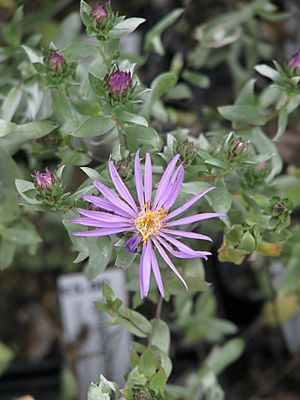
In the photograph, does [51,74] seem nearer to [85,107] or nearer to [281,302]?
[85,107]

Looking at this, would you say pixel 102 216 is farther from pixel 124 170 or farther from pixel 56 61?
pixel 56 61

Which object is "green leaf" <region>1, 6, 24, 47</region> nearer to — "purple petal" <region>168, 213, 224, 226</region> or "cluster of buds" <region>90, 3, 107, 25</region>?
"cluster of buds" <region>90, 3, 107, 25</region>

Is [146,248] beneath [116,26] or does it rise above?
beneath

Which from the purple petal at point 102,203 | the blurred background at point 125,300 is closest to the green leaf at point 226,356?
the blurred background at point 125,300

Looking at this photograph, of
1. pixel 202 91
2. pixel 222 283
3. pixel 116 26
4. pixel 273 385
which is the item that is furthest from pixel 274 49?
pixel 116 26

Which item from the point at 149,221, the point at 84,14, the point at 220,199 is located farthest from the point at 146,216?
the point at 84,14
